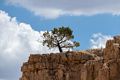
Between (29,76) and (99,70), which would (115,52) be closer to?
(99,70)

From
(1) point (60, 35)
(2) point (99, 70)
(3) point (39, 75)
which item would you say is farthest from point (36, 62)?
(2) point (99, 70)

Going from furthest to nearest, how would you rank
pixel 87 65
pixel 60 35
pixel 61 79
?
pixel 60 35 → pixel 61 79 → pixel 87 65

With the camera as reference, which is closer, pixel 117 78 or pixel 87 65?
pixel 117 78

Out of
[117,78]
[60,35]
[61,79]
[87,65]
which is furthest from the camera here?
[60,35]

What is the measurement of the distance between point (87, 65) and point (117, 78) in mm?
13623

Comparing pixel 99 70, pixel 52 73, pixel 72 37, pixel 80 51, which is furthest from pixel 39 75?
pixel 99 70

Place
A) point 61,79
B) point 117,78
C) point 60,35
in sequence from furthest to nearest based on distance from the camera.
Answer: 1. point 60,35
2. point 61,79
3. point 117,78

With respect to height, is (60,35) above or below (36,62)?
above

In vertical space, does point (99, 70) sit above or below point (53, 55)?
below

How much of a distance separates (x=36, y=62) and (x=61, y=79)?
887 cm

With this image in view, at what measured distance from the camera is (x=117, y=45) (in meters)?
105

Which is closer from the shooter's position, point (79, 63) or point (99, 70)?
point (99, 70)

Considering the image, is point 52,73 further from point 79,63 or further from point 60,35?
point 60,35

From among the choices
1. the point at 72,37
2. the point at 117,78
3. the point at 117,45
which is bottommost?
the point at 117,78
